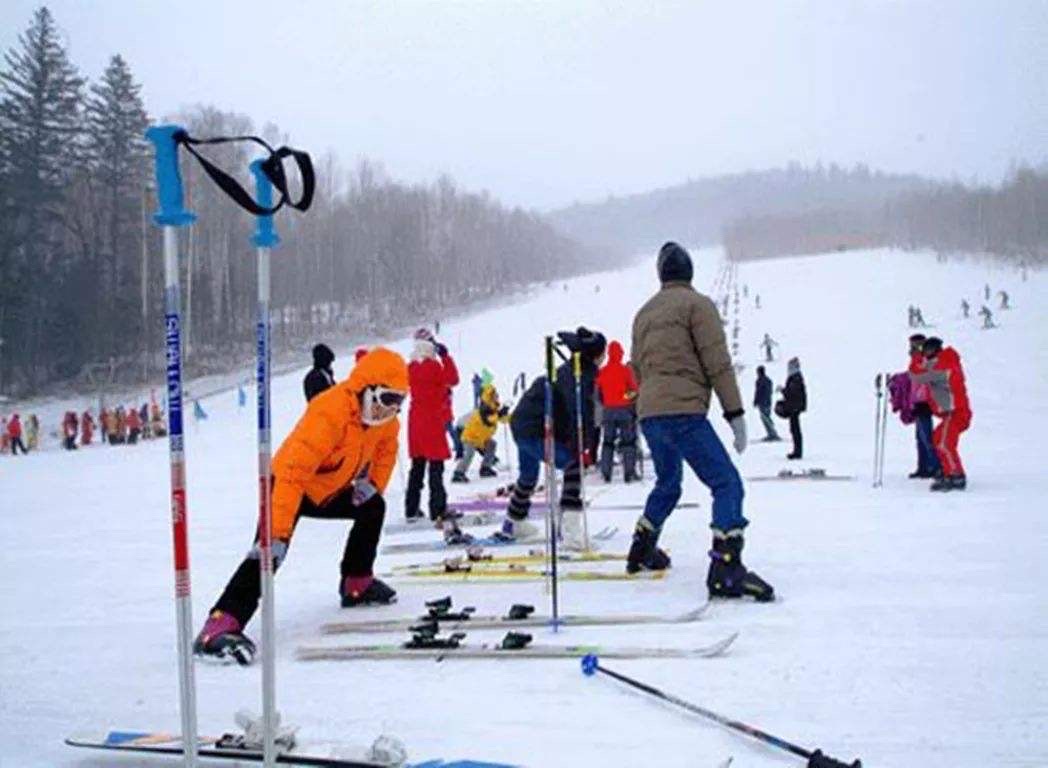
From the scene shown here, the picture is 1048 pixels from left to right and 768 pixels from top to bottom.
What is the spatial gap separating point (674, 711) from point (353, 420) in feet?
8.12

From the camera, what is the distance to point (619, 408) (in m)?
12.6

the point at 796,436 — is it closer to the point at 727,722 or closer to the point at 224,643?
the point at 224,643

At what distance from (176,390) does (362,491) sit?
2.98 m

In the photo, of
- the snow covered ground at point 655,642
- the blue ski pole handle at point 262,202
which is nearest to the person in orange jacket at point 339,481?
the snow covered ground at point 655,642

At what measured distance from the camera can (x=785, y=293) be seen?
64625 mm

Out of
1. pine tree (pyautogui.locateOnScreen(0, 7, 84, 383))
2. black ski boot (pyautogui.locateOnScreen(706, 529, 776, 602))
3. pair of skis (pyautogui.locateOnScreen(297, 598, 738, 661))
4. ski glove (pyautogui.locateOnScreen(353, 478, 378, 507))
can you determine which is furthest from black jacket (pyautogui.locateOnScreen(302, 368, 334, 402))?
pine tree (pyautogui.locateOnScreen(0, 7, 84, 383))

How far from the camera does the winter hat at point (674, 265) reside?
19.1 ft

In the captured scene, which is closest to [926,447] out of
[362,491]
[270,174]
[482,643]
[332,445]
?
[362,491]

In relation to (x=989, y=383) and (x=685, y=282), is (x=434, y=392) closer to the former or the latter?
(x=685, y=282)

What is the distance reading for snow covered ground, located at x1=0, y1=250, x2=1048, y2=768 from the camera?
11.5 ft

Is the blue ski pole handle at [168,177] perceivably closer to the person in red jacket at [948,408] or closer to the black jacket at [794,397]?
the person in red jacket at [948,408]

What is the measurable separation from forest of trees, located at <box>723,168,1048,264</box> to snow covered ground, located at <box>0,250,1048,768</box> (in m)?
75.5

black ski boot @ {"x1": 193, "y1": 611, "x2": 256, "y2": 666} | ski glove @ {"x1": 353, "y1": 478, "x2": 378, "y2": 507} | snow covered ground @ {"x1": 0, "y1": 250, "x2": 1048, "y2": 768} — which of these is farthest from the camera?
ski glove @ {"x1": 353, "y1": 478, "x2": 378, "y2": 507}

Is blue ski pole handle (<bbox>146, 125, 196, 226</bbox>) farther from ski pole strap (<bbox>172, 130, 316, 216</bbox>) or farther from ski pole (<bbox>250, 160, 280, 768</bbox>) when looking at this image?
ski pole (<bbox>250, 160, 280, 768</bbox>)
